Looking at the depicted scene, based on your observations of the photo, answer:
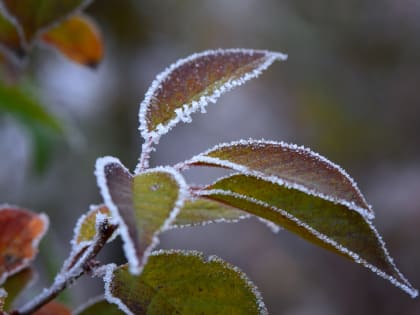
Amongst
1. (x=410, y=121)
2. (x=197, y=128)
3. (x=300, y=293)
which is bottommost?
(x=300, y=293)

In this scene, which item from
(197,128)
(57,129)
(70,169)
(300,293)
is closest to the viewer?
(57,129)

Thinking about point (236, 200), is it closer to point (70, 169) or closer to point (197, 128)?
point (70, 169)

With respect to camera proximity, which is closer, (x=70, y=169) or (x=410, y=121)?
(x=70, y=169)

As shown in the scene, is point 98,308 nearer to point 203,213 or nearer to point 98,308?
point 98,308

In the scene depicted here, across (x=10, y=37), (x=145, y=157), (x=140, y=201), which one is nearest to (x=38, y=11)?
(x=10, y=37)

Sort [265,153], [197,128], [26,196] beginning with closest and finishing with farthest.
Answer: [265,153] → [26,196] → [197,128]

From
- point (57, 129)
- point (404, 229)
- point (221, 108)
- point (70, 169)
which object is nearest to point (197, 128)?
point (221, 108)

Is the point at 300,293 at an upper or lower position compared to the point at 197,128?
lower
